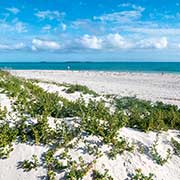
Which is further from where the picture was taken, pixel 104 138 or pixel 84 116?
pixel 84 116

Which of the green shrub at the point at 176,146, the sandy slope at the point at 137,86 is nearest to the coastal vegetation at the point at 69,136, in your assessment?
the green shrub at the point at 176,146

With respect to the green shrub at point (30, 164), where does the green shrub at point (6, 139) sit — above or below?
above

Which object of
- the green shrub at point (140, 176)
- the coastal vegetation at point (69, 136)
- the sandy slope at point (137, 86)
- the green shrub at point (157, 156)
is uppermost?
the coastal vegetation at point (69, 136)

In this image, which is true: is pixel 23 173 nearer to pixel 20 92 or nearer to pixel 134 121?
pixel 134 121

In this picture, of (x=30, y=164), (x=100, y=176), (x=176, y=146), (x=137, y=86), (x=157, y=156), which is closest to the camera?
(x=100, y=176)

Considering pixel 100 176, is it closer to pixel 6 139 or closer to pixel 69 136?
pixel 69 136

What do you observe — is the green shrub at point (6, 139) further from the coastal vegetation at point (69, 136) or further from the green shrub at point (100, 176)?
the green shrub at point (100, 176)

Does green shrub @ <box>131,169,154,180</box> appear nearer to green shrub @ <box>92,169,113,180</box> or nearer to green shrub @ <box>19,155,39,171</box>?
green shrub @ <box>92,169,113,180</box>

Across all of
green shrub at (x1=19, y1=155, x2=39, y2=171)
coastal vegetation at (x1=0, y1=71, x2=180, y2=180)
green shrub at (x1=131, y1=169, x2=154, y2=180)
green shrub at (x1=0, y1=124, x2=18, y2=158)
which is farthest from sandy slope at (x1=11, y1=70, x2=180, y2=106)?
green shrub at (x1=19, y1=155, x2=39, y2=171)

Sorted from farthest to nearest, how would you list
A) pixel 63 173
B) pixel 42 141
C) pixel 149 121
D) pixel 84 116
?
pixel 149 121, pixel 84 116, pixel 42 141, pixel 63 173

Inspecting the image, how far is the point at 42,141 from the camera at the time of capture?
7.42 metres

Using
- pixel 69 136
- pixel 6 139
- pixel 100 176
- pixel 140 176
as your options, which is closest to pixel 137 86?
pixel 69 136

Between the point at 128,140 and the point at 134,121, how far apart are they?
1.38 meters

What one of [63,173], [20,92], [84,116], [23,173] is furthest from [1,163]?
[20,92]
